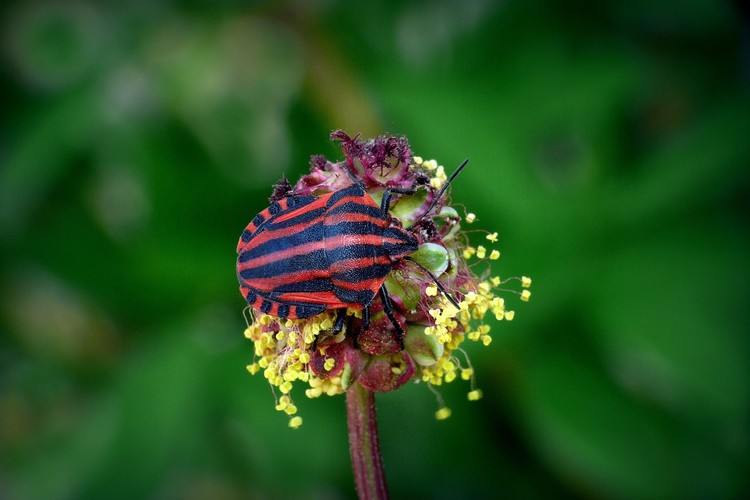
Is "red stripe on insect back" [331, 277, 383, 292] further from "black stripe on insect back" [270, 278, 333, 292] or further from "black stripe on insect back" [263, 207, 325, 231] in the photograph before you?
"black stripe on insect back" [263, 207, 325, 231]

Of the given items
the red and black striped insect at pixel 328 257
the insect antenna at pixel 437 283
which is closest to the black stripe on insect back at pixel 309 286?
the red and black striped insect at pixel 328 257

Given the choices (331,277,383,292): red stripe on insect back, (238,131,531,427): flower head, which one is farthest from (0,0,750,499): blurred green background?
(331,277,383,292): red stripe on insect back

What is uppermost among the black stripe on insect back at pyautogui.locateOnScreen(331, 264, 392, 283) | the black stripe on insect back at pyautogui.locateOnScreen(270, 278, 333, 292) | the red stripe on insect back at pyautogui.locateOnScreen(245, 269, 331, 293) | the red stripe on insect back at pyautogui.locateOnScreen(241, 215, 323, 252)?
the red stripe on insect back at pyautogui.locateOnScreen(241, 215, 323, 252)

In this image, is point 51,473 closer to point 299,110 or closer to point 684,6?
point 299,110

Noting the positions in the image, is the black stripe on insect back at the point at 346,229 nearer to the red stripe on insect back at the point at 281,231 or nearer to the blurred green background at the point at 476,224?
the red stripe on insect back at the point at 281,231

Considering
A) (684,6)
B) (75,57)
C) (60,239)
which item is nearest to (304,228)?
(60,239)

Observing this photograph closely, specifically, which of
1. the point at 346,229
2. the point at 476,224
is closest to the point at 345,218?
the point at 346,229
